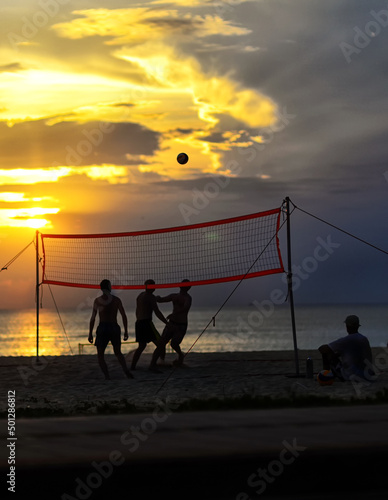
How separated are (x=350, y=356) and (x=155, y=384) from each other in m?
2.84

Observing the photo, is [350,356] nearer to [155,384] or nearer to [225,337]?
[155,384]

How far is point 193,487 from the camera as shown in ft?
16.6

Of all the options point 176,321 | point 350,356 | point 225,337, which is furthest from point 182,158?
point 225,337

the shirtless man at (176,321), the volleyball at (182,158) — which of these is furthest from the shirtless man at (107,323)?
the volleyball at (182,158)

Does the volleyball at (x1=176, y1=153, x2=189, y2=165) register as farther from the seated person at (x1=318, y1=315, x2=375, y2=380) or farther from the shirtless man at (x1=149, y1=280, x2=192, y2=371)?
the seated person at (x1=318, y1=315, x2=375, y2=380)

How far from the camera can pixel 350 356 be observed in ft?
39.2

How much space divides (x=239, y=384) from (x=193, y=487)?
721 centimetres

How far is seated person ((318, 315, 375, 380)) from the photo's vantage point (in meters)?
11.9

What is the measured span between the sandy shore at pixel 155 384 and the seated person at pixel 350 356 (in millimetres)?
196

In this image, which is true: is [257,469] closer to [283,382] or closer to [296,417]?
[296,417]

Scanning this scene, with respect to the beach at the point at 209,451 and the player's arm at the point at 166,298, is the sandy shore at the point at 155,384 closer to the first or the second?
the beach at the point at 209,451

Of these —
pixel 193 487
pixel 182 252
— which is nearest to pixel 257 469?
pixel 193 487

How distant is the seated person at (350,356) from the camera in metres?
11.9

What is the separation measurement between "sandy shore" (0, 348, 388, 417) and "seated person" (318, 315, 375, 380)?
0.20m
